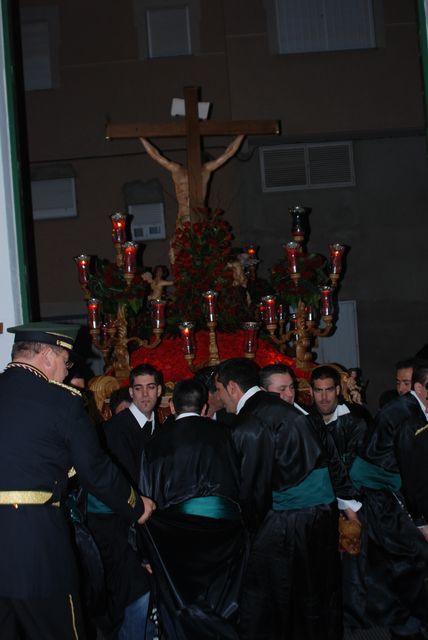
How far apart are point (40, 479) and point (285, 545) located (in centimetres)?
162

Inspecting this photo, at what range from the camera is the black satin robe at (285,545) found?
14.0ft

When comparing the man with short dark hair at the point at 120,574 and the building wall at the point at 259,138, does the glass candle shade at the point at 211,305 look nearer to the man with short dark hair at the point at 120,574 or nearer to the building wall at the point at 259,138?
the man with short dark hair at the point at 120,574

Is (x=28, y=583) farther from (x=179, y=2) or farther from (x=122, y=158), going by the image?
(x=179, y=2)

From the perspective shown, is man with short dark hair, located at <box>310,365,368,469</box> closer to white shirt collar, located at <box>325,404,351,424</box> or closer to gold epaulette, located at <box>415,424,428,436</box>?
white shirt collar, located at <box>325,404,351,424</box>

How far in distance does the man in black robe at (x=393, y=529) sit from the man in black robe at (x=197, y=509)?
0.98m

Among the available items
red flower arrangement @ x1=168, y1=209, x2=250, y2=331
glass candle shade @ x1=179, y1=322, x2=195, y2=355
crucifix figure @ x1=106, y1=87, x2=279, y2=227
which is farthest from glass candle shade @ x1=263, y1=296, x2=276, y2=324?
crucifix figure @ x1=106, y1=87, x2=279, y2=227

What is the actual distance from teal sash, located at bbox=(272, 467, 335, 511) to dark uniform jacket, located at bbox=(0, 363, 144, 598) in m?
1.21

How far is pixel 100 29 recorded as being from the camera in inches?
488

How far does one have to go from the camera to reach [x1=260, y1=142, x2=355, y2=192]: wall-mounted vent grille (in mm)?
12375

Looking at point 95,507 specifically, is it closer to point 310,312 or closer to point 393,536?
point 393,536

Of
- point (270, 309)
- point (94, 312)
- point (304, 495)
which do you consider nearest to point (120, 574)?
point (304, 495)

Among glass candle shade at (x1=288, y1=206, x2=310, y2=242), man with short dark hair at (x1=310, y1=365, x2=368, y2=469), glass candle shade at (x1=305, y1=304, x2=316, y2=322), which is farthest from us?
glass candle shade at (x1=288, y1=206, x2=310, y2=242)

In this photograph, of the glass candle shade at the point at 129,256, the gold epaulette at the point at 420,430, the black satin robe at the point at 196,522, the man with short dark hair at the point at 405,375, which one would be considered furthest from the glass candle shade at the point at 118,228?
the gold epaulette at the point at 420,430

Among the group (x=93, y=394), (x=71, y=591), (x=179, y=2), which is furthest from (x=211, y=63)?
(x=71, y=591)
